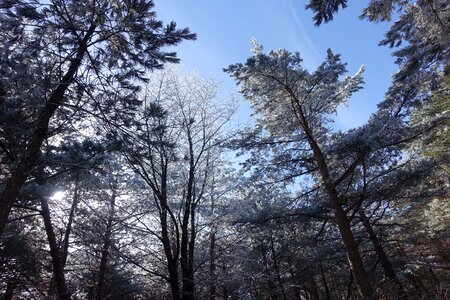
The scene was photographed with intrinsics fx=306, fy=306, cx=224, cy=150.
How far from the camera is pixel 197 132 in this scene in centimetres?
1123

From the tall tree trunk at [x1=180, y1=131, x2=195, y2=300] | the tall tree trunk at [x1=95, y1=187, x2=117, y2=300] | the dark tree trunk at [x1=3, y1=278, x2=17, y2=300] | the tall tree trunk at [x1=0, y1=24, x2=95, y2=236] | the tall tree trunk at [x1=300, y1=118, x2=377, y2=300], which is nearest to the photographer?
the tall tree trunk at [x1=0, y1=24, x2=95, y2=236]

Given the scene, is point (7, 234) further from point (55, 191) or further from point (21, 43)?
point (21, 43)

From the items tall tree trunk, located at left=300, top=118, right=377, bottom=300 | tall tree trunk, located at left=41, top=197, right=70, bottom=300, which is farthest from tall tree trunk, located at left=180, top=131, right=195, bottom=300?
tall tree trunk, located at left=300, top=118, right=377, bottom=300

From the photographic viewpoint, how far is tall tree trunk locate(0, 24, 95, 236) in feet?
17.9

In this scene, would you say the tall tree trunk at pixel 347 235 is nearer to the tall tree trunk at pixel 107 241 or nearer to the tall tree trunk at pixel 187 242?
the tall tree trunk at pixel 187 242

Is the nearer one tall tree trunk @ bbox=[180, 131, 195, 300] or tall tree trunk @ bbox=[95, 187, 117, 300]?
tall tree trunk @ bbox=[180, 131, 195, 300]

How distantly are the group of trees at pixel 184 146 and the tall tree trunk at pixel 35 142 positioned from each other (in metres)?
0.02

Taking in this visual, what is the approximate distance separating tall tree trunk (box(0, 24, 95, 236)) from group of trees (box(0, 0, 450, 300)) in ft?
0.08

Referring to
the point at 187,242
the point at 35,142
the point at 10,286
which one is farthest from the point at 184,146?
the point at 10,286

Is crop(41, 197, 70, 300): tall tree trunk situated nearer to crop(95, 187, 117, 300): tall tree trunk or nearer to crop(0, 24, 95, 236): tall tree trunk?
crop(95, 187, 117, 300): tall tree trunk

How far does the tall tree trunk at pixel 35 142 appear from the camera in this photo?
544 centimetres

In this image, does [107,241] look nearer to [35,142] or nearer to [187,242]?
[187,242]

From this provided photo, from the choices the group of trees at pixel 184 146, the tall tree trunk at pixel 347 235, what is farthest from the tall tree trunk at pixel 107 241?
the tall tree trunk at pixel 347 235

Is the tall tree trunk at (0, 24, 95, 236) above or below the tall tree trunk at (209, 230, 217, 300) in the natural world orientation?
above
